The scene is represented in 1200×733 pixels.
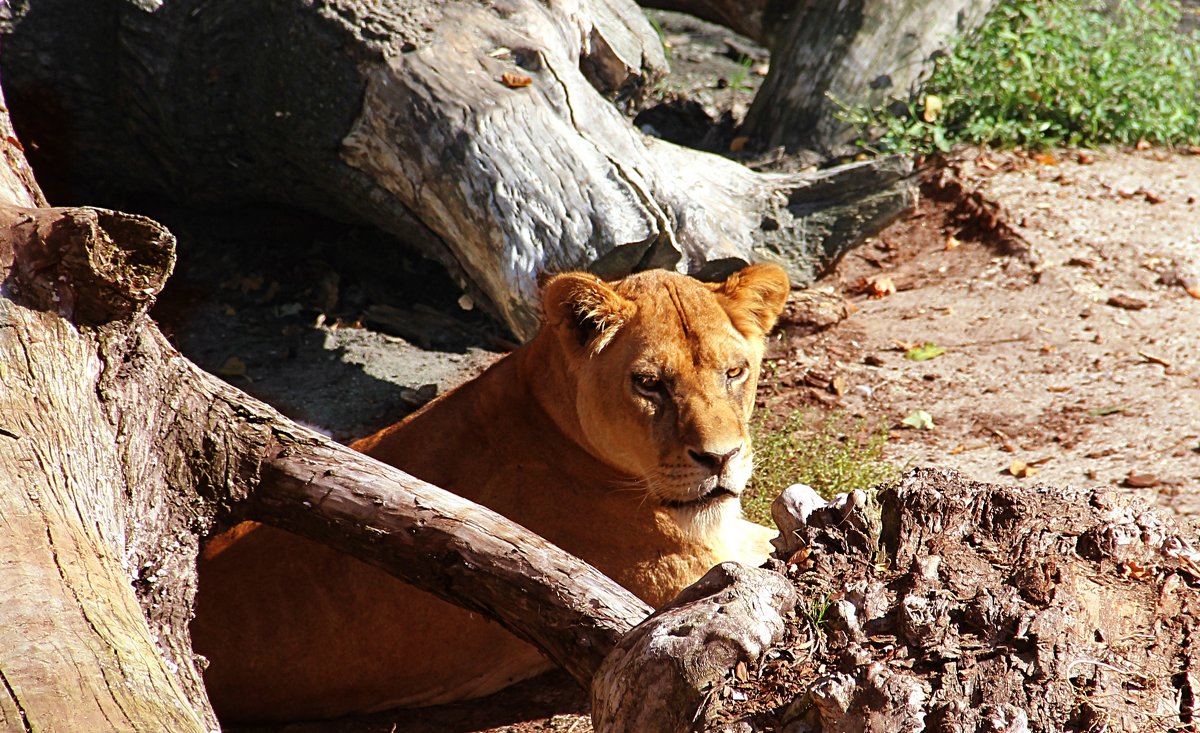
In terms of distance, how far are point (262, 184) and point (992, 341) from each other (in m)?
4.81

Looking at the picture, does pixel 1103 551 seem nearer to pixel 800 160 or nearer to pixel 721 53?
pixel 800 160

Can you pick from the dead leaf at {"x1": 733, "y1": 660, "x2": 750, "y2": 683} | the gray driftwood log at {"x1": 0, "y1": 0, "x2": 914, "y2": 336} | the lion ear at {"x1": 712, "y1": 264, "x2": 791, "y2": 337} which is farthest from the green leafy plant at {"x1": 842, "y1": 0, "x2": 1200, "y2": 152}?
the dead leaf at {"x1": 733, "y1": 660, "x2": 750, "y2": 683}

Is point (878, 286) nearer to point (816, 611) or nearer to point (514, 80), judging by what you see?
point (514, 80)

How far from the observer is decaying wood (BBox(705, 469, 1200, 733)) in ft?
9.23

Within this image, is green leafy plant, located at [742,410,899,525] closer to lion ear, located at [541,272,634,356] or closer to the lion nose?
the lion nose

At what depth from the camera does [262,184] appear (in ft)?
23.5

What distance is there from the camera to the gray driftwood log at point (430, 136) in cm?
595

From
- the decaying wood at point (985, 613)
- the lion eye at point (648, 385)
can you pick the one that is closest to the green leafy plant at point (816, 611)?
the decaying wood at point (985, 613)

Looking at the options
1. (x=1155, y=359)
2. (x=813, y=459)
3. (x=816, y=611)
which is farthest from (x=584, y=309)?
(x=1155, y=359)

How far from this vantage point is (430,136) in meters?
6.04

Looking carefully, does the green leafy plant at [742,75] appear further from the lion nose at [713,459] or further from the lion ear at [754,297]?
the lion nose at [713,459]

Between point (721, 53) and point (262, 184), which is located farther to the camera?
point (721, 53)

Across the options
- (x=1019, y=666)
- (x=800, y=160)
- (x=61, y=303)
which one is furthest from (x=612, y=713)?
(x=800, y=160)

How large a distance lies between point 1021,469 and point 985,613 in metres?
3.17
